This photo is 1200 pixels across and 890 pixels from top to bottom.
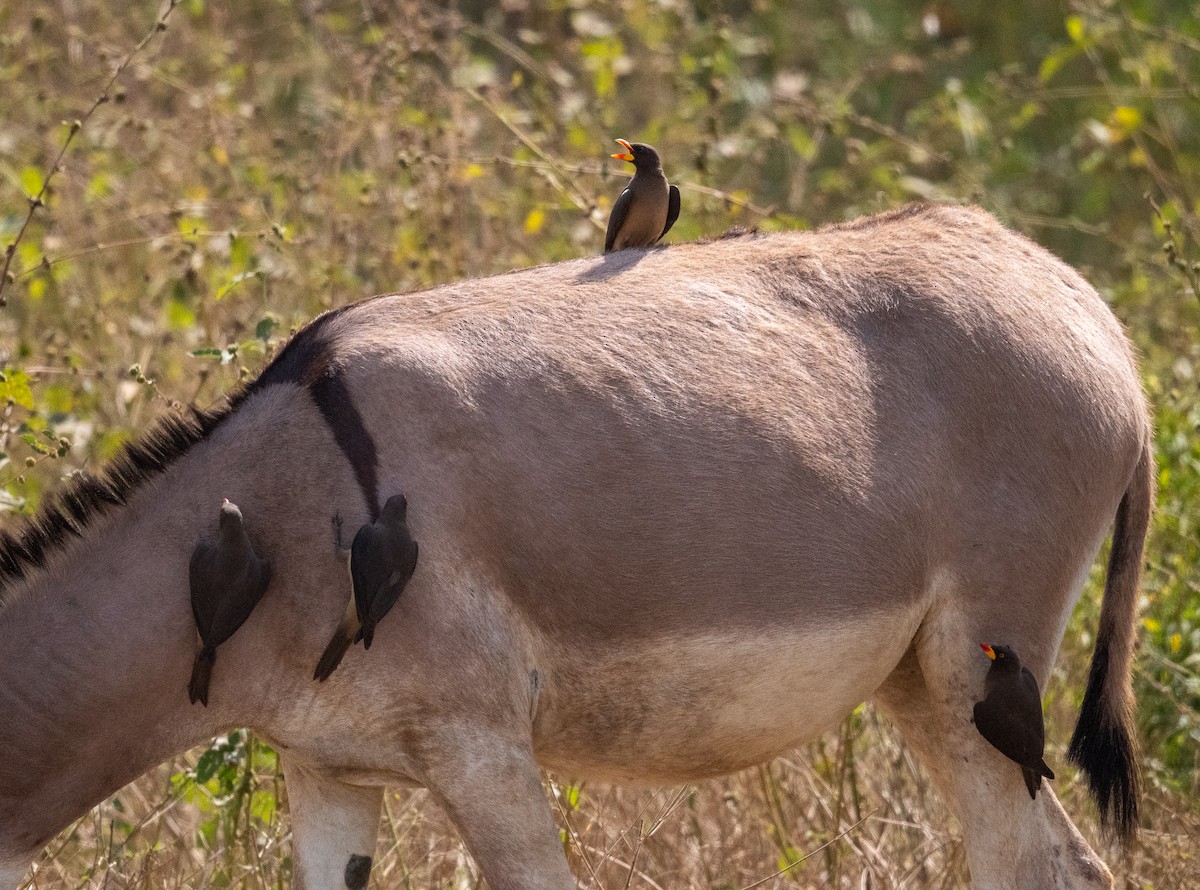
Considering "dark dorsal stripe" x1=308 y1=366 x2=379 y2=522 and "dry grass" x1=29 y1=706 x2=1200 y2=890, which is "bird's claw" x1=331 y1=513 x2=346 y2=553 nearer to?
"dark dorsal stripe" x1=308 y1=366 x2=379 y2=522

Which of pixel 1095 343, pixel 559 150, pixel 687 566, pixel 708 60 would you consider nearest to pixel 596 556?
pixel 687 566

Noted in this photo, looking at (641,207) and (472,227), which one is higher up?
(641,207)

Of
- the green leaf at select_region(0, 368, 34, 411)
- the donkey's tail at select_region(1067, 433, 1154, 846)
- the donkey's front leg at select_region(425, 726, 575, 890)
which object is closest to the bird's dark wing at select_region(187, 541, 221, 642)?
the donkey's front leg at select_region(425, 726, 575, 890)

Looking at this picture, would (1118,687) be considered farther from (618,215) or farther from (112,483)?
(112,483)

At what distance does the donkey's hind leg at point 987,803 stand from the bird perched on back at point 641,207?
1199mm

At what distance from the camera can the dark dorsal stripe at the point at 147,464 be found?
2.90 meters

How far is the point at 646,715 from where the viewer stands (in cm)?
308

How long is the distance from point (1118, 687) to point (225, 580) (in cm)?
221

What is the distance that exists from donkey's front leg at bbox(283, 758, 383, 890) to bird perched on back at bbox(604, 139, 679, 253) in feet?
4.64

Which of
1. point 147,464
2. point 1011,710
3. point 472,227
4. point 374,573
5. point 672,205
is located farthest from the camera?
point 472,227

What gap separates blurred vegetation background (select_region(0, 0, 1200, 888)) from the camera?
4.38 metres

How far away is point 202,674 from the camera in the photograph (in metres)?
2.82

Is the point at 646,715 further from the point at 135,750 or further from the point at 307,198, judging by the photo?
the point at 307,198

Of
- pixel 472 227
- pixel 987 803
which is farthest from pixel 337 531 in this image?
pixel 472 227
